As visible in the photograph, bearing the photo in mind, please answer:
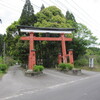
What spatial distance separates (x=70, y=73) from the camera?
63.4 ft

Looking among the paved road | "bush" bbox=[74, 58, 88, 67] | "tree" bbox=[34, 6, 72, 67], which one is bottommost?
the paved road

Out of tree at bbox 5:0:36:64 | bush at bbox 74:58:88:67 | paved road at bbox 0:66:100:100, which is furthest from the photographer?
bush at bbox 74:58:88:67

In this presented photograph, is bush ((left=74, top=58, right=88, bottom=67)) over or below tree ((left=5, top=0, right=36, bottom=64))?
below

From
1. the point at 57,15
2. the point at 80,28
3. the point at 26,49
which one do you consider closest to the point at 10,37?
the point at 26,49

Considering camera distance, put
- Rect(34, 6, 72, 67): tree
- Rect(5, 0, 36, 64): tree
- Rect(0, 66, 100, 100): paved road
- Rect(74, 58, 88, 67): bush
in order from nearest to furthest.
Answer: Rect(0, 66, 100, 100): paved road
Rect(34, 6, 72, 67): tree
Rect(5, 0, 36, 64): tree
Rect(74, 58, 88, 67): bush

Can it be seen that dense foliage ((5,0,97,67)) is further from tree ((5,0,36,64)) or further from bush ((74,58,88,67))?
bush ((74,58,88,67))

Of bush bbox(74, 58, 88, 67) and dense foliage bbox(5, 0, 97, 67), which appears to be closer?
dense foliage bbox(5, 0, 97, 67)

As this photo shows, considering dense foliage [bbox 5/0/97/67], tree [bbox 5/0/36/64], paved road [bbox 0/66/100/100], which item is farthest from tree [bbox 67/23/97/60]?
paved road [bbox 0/66/100/100]

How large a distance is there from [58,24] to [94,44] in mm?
8694

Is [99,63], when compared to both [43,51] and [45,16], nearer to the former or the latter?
[43,51]

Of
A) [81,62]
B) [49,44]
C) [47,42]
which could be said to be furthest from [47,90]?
[81,62]

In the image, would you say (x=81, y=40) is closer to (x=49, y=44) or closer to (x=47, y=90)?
(x=49, y=44)

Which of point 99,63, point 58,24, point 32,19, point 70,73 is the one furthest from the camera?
point 99,63

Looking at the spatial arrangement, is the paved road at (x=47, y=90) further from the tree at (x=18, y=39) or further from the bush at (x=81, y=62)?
the bush at (x=81, y=62)
